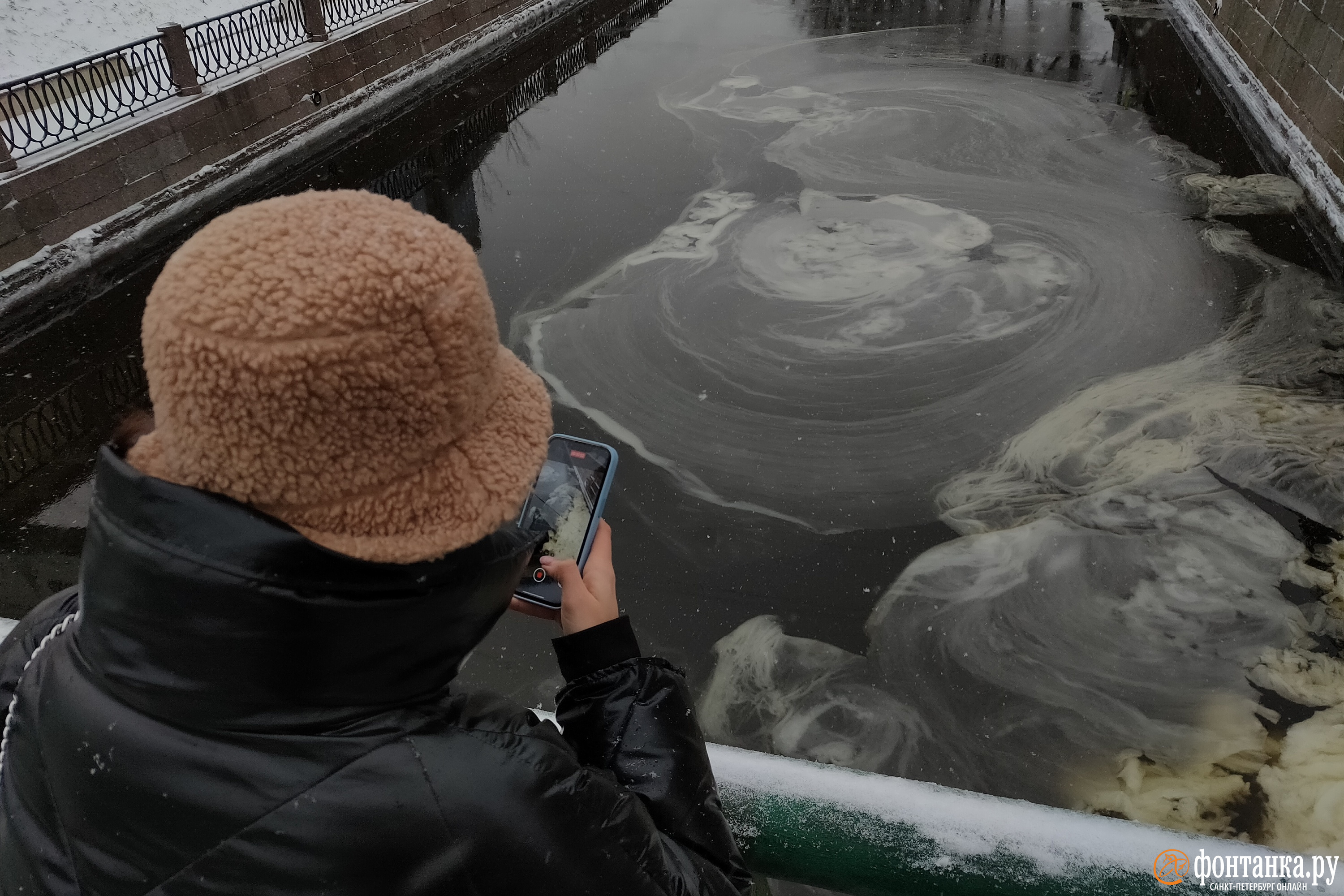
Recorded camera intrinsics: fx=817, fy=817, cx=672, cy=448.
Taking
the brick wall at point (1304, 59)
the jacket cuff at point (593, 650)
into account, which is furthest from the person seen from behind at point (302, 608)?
the brick wall at point (1304, 59)

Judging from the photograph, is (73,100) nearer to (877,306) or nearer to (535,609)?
(877,306)

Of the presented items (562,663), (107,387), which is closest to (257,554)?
(562,663)

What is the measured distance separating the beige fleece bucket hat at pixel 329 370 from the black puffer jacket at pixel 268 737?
3 cm

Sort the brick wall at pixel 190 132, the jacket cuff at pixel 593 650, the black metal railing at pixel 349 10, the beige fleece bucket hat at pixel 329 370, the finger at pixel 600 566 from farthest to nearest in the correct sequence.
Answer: the black metal railing at pixel 349 10
the brick wall at pixel 190 132
the finger at pixel 600 566
the jacket cuff at pixel 593 650
the beige fleece bucket hat at pixel 329 370

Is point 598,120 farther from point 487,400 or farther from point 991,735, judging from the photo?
point 487,400

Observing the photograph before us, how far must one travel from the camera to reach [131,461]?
0.72 m

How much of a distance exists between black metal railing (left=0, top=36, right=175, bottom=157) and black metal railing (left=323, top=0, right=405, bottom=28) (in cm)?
190

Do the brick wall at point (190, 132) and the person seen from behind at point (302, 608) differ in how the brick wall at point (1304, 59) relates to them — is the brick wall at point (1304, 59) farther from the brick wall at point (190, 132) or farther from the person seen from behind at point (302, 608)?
the brick wall at point (190, 132)

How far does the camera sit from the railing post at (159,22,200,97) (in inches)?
251

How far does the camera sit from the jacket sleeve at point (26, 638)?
928 mm

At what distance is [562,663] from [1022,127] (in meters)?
6.96

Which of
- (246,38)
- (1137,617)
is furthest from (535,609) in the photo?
(246,38)

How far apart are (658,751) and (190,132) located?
23.8ft

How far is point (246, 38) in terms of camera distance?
8328mm
